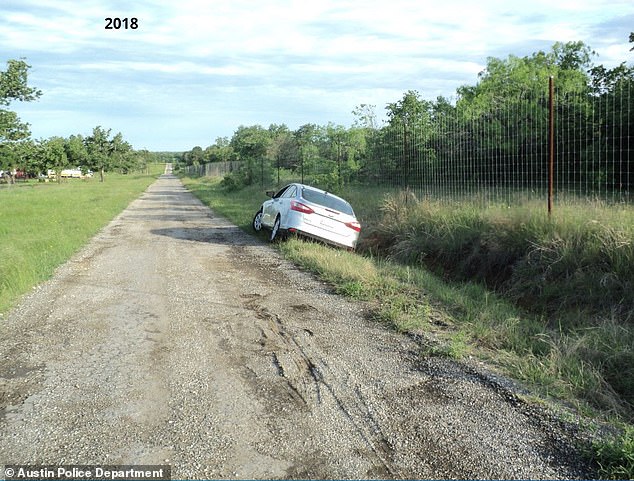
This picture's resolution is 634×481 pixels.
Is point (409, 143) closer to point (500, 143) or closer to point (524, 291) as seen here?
point (500, 143)

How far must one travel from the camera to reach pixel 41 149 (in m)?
38.7

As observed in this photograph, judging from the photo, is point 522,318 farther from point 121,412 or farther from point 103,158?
point 103,158

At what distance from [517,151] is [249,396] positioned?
8784 millimetres

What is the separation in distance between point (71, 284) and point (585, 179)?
28.5 ft

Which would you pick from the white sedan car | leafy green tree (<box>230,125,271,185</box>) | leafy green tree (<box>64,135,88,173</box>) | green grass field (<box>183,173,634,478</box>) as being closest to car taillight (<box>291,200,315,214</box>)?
the white sedan car

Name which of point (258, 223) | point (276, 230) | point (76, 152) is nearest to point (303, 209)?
point (276, 230)

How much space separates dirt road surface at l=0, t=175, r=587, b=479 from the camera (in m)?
3.41

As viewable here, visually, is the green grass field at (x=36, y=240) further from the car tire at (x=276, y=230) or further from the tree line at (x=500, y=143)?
the tree line at (x=500, y=143)

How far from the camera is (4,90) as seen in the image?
32844mm

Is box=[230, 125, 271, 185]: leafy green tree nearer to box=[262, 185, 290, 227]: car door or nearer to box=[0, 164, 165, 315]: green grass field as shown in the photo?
box=[0, 164, 165, 315]: green grass field

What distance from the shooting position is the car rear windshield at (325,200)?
1207 centimetres

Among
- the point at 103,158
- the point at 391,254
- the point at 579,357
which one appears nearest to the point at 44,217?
the point at 391,254

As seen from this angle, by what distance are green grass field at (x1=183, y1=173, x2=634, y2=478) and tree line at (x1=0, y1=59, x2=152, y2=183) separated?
28.8 metres

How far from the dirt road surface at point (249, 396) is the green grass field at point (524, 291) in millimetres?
448
